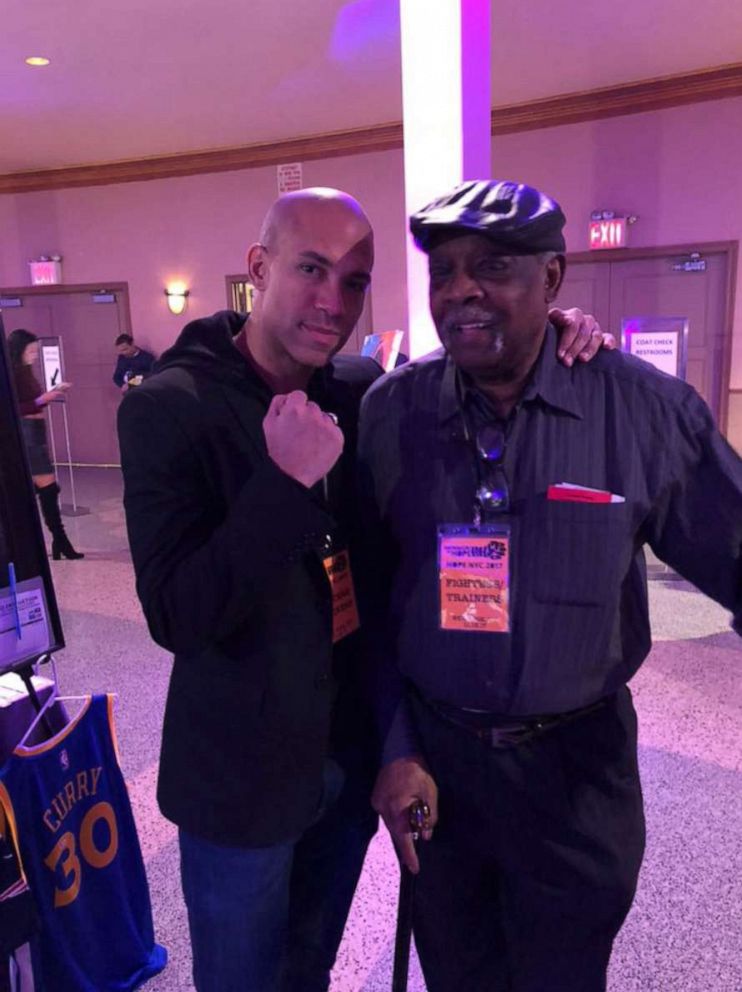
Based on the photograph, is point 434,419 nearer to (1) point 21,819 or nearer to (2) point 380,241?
(1) point 21,819

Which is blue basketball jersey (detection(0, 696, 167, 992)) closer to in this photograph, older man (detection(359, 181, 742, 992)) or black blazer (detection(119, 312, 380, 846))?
black blazer (detection(119, 312, 380, 846))

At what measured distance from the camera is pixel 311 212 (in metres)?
1.16

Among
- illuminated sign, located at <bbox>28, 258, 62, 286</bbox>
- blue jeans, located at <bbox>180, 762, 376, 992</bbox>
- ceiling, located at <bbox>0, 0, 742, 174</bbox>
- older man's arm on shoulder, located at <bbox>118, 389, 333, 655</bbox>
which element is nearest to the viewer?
older man's arm on shoulder, located at <bbox>118, 389, 333, 655</bbox>

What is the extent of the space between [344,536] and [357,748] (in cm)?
39

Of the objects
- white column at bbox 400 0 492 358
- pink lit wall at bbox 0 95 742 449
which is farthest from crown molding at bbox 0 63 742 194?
white column at bbox 400 0 492 358

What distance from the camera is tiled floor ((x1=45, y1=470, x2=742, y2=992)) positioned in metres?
1.88

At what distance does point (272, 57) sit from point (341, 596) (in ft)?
18.2

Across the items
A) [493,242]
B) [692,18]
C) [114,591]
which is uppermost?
[692,18]

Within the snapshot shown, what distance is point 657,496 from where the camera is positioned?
111 centimetres

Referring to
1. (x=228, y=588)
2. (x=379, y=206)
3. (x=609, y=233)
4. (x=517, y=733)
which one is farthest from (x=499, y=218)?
A: (x=379, y=206)

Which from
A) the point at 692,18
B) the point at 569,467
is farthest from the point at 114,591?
the point at 692,18

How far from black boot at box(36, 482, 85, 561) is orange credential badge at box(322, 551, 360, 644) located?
15.1ft

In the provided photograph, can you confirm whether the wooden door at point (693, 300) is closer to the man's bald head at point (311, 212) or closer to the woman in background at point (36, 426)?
the woman in background at point (36, 426)

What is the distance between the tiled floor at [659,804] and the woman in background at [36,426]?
3.27 ft
